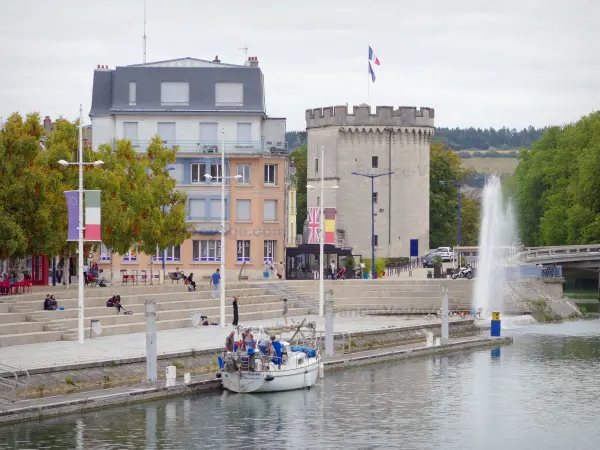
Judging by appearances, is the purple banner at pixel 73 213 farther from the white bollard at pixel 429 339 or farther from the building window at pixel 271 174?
the building window at pixel 271 174

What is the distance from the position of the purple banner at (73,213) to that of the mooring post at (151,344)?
8042 millimetres

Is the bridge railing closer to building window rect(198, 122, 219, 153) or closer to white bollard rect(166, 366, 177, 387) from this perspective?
building window rect(198, 122, 219, 153)

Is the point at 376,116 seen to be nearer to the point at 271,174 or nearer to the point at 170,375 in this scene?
the point at 271,174

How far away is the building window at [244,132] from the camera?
89250 millimetres

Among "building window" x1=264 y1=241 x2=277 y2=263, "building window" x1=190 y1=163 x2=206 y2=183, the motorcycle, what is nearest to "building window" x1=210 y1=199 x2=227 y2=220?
"building window" x1=190 y1=163 x2=206 y2=183

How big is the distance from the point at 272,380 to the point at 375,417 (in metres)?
4.85

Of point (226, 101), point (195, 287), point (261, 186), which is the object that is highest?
point (226, 101)

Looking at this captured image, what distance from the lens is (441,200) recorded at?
134 meters

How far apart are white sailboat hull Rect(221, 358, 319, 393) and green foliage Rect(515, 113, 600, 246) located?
68.3m

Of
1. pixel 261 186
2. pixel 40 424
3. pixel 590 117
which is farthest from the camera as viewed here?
pixel 590 117

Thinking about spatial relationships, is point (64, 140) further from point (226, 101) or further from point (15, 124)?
point (226, 101)

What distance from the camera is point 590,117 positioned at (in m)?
126

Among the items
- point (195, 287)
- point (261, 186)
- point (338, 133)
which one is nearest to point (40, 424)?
point (195, 287)

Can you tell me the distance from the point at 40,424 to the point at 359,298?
40.4 m
